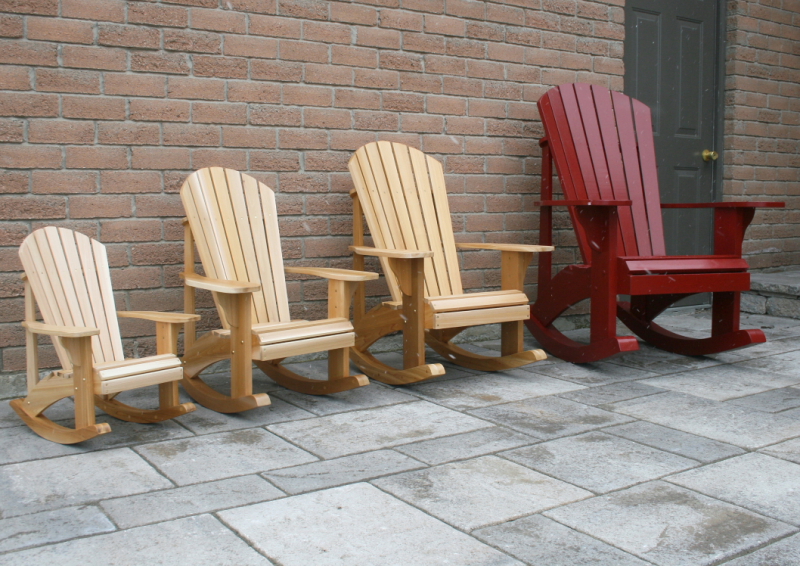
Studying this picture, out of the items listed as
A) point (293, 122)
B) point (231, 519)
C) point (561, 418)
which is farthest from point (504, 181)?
point (231, 519)

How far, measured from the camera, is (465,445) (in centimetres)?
252

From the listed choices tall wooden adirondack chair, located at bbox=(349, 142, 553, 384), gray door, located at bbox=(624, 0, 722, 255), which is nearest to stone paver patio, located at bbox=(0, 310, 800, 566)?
tall wooden adirondack chair, located at bbox=(349, 142, 553, 384)

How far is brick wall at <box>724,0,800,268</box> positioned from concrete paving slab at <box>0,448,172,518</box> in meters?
4.40

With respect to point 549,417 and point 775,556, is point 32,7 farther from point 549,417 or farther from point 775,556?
point 775,556

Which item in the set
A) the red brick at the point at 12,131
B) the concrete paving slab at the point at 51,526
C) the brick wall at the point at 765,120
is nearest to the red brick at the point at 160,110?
the red brick at the point at 12,131

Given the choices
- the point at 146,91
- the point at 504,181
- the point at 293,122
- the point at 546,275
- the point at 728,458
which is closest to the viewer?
the point at 728,458

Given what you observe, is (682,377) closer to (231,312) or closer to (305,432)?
(305,432)

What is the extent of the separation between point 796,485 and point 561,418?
33.8 inches

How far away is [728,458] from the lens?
2.37 m

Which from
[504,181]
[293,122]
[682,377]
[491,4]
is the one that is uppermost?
[491,4]

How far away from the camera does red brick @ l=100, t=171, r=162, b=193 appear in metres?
3.29

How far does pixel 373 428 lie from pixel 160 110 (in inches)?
66.9

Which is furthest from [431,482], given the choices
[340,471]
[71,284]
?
[71,284]

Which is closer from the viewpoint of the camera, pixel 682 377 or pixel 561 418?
pixel 561 418
